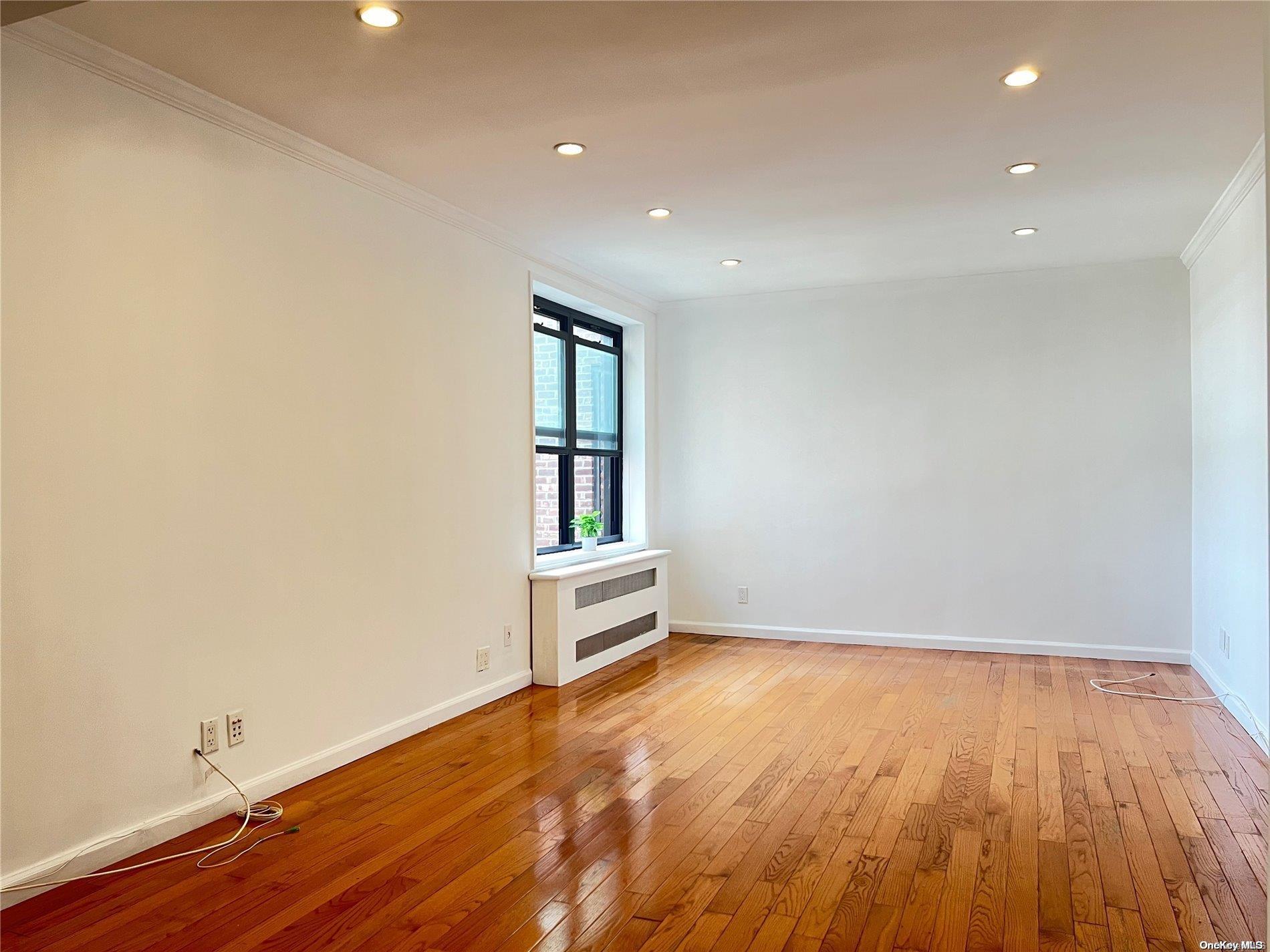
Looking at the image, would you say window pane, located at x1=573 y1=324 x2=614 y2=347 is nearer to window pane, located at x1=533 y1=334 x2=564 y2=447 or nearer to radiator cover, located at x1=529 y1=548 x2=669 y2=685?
window pane, located at x1=533 y1=334 x2=564 y2=447

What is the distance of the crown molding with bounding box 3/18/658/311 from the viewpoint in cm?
254

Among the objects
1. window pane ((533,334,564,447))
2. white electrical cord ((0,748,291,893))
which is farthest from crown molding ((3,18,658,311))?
white electrical cord ((0,748,291,893))

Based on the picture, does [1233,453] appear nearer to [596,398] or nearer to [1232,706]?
[1232,706]

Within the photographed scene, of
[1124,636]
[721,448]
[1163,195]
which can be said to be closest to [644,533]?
[721,448]

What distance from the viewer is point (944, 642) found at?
237 inches

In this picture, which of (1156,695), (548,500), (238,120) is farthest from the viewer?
(548,500)

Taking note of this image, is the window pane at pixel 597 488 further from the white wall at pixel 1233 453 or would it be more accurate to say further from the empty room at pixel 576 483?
the white wall at pixel 1233 453

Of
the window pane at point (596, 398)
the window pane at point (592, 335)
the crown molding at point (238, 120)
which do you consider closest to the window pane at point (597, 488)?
the window pane at point (596, 398)

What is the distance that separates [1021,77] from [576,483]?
12.5 ft

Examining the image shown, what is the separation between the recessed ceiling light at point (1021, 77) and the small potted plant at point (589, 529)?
3.62 meters

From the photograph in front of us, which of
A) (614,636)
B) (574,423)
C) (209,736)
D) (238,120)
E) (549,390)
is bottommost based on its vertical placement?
(614,636)

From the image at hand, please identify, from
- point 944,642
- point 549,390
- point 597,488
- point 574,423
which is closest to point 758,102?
point 549,390

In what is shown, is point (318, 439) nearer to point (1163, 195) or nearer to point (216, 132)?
point (216, 132)

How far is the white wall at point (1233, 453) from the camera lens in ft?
12.5
